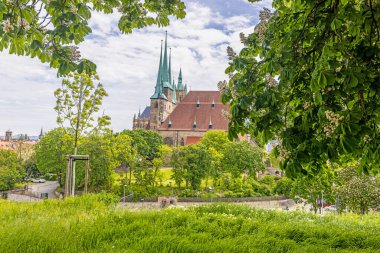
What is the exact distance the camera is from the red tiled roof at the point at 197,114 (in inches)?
2709

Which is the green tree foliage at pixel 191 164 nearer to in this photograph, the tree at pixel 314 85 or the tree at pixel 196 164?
the tree at pixel 196 164

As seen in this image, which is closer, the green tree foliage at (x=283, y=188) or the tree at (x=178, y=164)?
the tree at (x=178, y=164)

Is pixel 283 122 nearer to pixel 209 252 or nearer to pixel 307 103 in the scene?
pixel 307 103

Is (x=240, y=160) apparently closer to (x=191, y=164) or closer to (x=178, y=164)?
(x=191, y=164)

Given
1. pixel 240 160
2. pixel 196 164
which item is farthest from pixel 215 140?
pixel 196 164

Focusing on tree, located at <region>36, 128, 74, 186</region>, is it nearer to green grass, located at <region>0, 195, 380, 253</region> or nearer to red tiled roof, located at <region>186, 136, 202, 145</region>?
red tiled roof, located at <region>186, 136, 202, 145</region>

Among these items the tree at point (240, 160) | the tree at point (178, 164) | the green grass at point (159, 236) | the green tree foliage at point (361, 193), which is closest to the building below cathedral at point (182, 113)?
the tree at point (240, 160)

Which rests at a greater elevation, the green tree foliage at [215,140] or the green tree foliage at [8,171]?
the green tree foliage at [215,140]

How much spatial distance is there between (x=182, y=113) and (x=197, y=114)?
10.3 ft

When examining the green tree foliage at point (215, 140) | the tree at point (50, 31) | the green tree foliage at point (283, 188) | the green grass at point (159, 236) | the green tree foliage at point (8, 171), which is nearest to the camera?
the tree at point (50, 31)

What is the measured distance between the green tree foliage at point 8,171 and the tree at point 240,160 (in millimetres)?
27588

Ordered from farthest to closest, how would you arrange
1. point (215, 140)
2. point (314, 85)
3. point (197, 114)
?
point (197, 114), point (215, 140), point (314, 85)

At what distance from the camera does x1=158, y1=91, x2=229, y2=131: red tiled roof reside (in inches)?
2709

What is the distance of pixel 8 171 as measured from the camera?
147 ft
